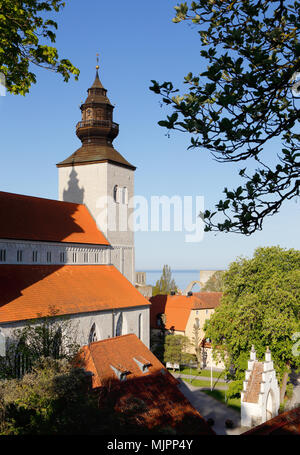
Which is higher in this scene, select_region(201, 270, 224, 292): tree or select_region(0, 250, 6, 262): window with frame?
select_region(0, 250, 6, 262): window with frame

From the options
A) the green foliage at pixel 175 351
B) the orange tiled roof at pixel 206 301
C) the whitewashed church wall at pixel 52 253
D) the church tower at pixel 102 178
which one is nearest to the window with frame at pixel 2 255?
the whitewashed church wall at pixel 52 253

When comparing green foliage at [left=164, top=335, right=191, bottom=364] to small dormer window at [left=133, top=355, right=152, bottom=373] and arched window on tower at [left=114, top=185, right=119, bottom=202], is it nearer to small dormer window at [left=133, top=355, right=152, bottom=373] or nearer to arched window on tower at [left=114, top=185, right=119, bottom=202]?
arched window on tower at [left=114, top=185, right=119, bottom=202]

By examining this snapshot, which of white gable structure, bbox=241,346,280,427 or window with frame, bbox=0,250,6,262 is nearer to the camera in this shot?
white gable structure, bbox=241,346,280,427

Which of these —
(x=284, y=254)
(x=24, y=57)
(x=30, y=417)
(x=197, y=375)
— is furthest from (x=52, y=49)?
(x=197, y=375)

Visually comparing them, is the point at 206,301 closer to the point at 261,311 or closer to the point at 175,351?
the point at 175,351

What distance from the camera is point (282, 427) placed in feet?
28.6

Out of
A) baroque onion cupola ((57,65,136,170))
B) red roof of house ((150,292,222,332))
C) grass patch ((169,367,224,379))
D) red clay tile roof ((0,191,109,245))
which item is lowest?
grass patch ((169,367,224,379))

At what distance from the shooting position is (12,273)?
1062 inches

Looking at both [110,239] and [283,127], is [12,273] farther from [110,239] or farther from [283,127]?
[283,127]

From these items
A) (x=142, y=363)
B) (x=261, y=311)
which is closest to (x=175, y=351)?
(x=261, y=311)

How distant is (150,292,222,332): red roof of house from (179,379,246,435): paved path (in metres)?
12.2

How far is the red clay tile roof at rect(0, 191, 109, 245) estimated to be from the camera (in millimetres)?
29436

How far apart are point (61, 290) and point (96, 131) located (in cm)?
1760

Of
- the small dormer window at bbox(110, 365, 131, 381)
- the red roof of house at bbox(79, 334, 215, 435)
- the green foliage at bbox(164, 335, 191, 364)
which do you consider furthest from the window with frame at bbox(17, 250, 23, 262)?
the green foliage at bbox(164, 335, 191, 364)
